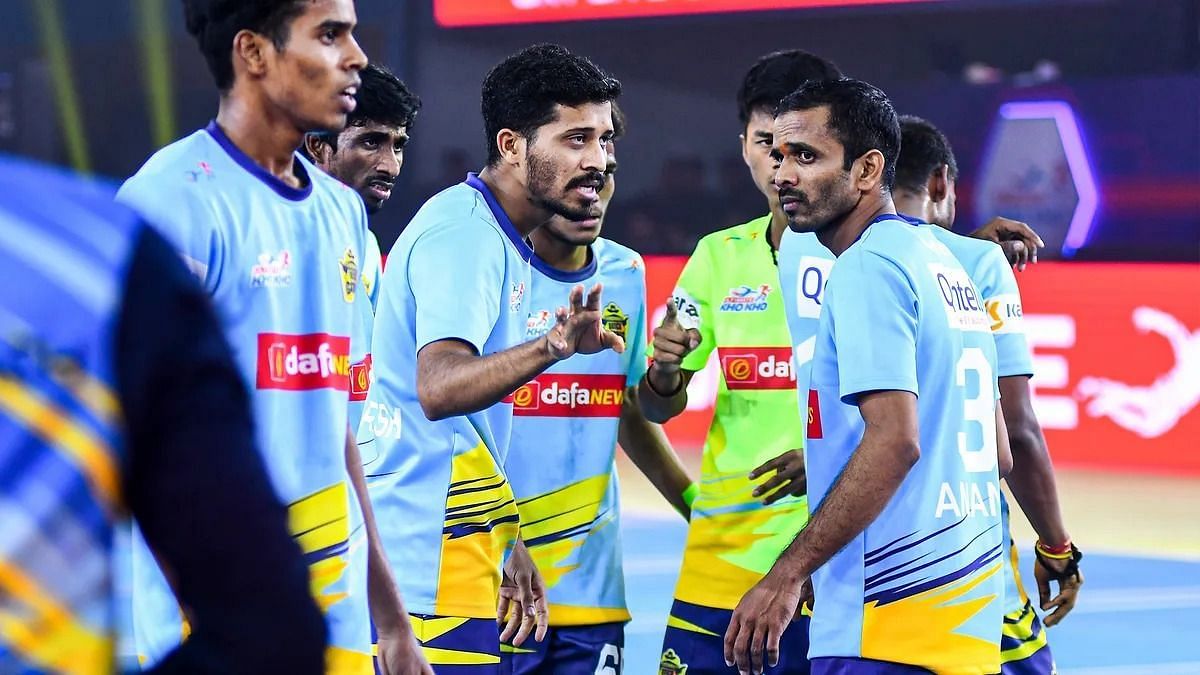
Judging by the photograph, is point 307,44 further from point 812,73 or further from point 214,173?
point 812,73

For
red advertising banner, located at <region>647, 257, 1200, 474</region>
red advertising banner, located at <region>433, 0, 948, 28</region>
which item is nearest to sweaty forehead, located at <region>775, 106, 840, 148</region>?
red advertising banner, located at <region>647, 257, 1200, 474</region>

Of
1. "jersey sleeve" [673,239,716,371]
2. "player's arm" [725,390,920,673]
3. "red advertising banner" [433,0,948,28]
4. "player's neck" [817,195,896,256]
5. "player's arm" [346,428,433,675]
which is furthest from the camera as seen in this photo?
"red advertising banner" [433,0,948,28]

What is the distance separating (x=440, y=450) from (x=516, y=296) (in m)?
0.39

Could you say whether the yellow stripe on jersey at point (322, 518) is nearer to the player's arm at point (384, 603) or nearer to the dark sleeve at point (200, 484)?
the player's arm at point (384, 603)

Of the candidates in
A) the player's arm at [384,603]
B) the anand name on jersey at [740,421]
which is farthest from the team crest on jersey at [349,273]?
the anand name on jersey at [740,421]

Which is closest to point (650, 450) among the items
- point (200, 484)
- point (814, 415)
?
point (814, 415)

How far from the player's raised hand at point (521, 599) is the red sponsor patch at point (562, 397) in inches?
19.5

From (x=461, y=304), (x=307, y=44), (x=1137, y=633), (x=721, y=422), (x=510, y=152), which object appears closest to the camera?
(x=307, y=44)

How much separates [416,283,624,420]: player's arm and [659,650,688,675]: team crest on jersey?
4.91ft

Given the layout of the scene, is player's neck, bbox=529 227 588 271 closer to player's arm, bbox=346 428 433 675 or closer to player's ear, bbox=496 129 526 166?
player's ear, bbox=496 129 526 166

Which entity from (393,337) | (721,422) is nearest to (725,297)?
(721,422)

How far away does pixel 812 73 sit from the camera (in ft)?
16.1

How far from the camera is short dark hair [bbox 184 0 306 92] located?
2387 mm

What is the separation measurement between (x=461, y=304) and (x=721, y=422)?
1346 mm
